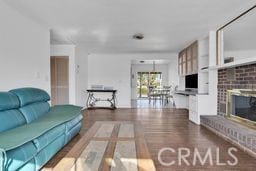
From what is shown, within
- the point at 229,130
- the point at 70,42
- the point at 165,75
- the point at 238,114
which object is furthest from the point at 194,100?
the point at 165,75

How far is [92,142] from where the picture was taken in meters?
2.54

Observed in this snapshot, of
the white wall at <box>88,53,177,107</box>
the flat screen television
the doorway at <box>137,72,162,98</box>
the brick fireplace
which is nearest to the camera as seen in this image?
the brick fireplace

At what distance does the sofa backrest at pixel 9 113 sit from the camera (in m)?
2.68

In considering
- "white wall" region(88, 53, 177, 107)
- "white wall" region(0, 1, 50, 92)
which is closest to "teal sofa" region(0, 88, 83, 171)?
"white wall" region(0, 1, 50, 92)

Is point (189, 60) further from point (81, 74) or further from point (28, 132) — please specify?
point (28, 132)

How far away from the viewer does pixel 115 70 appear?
9.40 meters

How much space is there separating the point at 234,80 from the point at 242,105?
21.2 inches

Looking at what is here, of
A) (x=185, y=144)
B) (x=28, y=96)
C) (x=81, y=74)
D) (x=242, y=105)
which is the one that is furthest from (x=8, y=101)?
(x=81, y=74)

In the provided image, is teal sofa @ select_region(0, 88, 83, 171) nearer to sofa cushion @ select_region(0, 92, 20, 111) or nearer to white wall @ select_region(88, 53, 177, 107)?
sofa cushion @ select_region(0, 92, 20, 111)

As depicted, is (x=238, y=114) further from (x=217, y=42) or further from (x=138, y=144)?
(x=138, y=144)

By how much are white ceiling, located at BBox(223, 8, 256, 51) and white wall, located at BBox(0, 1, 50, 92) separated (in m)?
3.91

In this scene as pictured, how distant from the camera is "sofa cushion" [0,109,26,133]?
2.64 meters

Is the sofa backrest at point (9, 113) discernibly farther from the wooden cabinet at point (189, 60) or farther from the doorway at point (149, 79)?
the doorway at point (149, 79)

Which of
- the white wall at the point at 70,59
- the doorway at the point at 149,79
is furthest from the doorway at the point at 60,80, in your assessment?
the doorway at the point at 149,79
